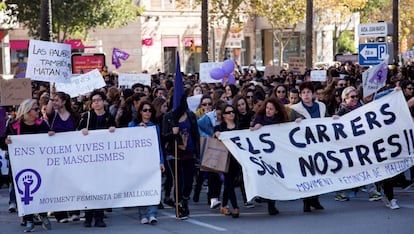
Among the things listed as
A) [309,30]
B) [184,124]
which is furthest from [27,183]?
[309,30]

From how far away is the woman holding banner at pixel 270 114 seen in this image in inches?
478

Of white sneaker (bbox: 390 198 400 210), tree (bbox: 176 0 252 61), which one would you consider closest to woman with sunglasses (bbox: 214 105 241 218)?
white sneaker (bbox: 390 198 400 210)

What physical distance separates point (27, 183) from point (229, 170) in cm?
268

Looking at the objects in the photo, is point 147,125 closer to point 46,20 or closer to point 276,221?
point 276,221

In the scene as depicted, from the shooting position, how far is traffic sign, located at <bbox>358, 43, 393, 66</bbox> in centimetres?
2159

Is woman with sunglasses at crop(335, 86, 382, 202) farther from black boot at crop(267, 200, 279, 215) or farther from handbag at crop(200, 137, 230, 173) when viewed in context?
handbag at crop(200, 137, 230, 173)

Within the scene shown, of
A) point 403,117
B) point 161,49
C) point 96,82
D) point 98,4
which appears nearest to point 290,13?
point 161,49

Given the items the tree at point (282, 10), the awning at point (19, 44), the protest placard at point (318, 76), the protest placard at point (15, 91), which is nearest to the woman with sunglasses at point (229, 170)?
the protest placard at point (15, 91)

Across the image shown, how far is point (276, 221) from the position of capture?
11500mm

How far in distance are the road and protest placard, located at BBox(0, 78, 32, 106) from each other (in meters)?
3.53

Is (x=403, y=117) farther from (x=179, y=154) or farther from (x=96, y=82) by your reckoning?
(x=96, y=82)

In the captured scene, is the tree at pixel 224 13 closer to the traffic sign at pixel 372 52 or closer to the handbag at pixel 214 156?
the traffic sign at pixel 372 52

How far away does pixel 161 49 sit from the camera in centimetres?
5575

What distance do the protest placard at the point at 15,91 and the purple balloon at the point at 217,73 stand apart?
569 cm
